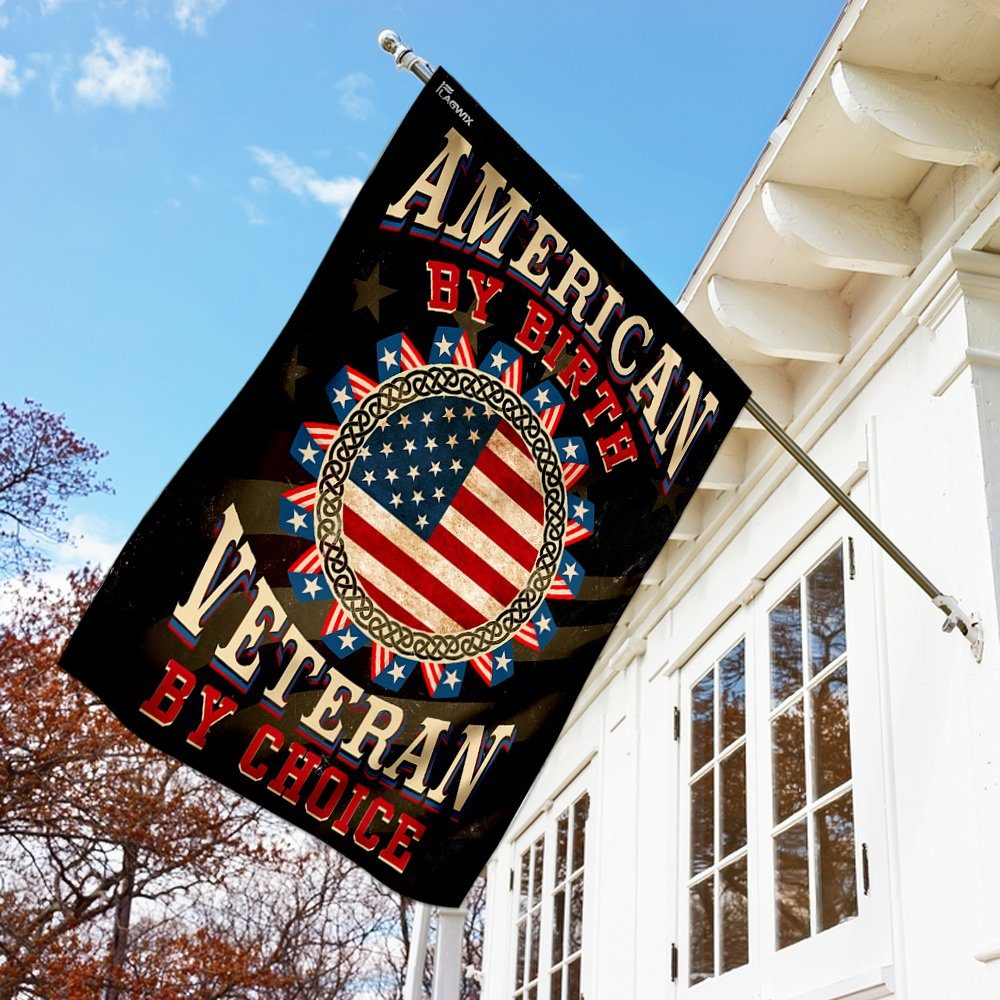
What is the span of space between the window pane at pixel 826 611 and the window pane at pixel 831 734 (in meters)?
0.09

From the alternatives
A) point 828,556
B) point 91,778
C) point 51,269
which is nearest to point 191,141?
point 51,269

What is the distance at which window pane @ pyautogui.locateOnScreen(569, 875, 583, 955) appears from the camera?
20.8 ft

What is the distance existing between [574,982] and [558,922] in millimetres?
516

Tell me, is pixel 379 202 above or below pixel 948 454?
above

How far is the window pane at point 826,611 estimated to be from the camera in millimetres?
3908

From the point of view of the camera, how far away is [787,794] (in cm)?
404

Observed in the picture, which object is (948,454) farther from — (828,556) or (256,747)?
(256,747)

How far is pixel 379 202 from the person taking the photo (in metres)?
3.09

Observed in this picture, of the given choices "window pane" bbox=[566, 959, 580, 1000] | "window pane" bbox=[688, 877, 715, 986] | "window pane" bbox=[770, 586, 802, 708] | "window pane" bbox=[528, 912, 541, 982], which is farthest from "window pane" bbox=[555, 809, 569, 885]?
"window pane" bbox=[770, 586, 802, 708]

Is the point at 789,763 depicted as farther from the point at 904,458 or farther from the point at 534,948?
the point at 534,948

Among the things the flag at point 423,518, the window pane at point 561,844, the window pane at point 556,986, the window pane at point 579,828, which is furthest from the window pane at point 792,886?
the window pane at point 561,844

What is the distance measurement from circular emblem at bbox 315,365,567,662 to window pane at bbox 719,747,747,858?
1.54 meters

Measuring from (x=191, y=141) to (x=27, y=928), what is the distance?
21.3 m

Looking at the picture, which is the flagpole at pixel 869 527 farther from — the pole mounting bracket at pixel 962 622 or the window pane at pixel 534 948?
the window pane at pixel 534 948
